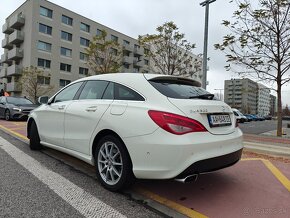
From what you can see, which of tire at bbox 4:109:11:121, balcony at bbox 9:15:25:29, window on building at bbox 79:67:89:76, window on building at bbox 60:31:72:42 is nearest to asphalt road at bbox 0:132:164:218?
tire at bbox 4:109:11:121

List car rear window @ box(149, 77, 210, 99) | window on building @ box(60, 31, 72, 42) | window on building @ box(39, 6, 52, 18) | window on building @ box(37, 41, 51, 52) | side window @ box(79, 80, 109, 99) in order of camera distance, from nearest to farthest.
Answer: car rear window @ box(149, 77, 210, 99) < side window @ box(79, 80, 109, 99) < window on building @ box(37, 41, 51, 52) < window on building @ box(39, 6, 52, 18) < window on building @ box(60, 31, 72, 42)

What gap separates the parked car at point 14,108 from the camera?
44.4 feet

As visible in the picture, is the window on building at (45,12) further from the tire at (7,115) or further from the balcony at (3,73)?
the tire at (7,115)

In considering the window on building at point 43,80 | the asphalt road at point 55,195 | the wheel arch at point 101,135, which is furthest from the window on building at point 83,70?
the wheel arch at point 101,135

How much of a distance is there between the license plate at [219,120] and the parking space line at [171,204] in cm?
101

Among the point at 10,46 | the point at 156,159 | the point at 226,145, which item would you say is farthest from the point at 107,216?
the point at 10,46

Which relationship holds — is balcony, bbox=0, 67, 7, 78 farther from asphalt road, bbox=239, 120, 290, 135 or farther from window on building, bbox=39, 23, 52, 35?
asphalt road, bbox=239, 120, 290, 135

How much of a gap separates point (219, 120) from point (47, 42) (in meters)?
41.5

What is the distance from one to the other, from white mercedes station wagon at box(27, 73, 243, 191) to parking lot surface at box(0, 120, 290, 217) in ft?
1.35

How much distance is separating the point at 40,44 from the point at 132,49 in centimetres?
2021

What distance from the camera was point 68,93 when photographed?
16.2 ft

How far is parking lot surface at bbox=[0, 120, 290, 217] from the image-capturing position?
10.1 feet

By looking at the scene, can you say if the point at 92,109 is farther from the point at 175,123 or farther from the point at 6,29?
the point at 6,29

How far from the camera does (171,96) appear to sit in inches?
131
